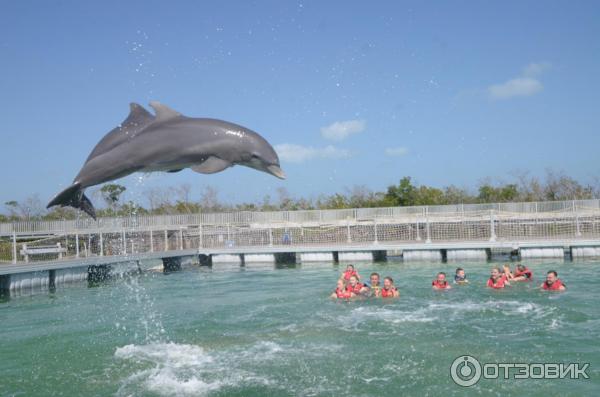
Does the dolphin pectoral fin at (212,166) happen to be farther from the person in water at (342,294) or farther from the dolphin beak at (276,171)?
the person in water at (342,294)

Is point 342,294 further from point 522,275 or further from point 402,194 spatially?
point 402,194

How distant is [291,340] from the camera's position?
12023 millimetres

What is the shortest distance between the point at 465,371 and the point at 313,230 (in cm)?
2120

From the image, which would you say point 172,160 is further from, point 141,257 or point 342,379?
point 141,257

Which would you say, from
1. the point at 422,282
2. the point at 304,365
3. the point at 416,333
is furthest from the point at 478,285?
the point at 304,365

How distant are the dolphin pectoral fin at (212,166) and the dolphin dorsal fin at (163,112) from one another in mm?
785

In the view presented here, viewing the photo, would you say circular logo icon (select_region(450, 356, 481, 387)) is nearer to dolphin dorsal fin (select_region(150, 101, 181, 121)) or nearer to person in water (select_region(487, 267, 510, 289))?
dolphin dorsal fin (select_region(150, 101, 181, 121))

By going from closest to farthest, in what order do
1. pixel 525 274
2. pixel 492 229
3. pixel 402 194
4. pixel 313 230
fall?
pixel 525 274 < pixel 492 229 < pixel 313 230 < pixel 402 194

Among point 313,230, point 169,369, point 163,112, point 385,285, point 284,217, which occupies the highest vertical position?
point 163,112

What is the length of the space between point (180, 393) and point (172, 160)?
14.5 ft

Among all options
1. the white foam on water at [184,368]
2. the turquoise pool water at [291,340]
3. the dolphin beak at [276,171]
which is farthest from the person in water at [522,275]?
the dolphin beak at [276,171]

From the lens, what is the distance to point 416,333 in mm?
12281

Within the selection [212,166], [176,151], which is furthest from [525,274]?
[176,151]

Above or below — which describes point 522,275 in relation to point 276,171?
below
